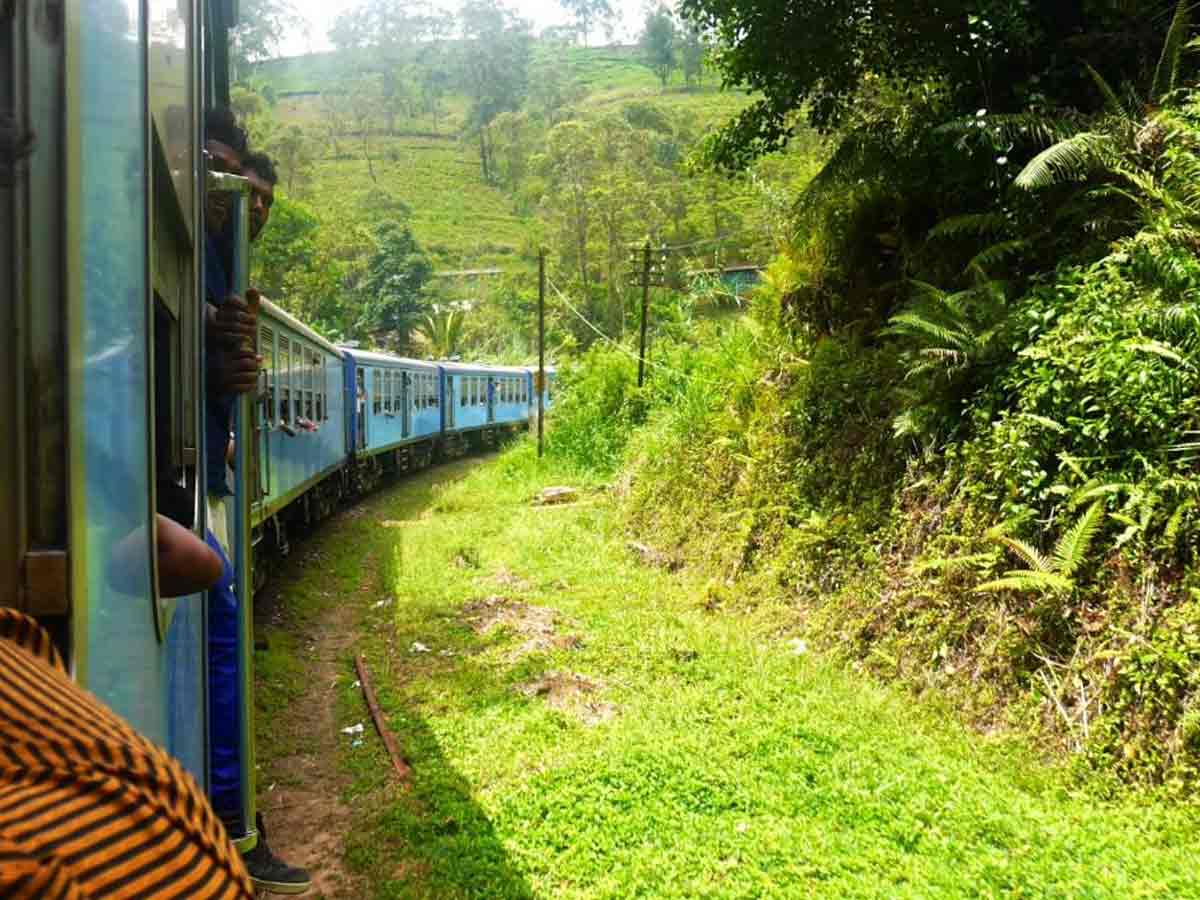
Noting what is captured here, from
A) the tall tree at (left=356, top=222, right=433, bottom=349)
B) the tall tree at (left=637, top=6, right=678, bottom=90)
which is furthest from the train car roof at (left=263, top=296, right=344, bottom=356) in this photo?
the tall tree at (left=637, top=6, right=678, bottom=90)

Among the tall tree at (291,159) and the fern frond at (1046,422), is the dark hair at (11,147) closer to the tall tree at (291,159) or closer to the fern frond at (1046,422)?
the fern frond at (1046,422)

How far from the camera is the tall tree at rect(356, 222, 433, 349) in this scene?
44438 mm

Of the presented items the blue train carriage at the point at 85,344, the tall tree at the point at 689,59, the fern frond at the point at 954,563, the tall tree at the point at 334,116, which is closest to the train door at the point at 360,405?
the fern frond at the point at 954,563

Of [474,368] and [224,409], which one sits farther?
[474,368]

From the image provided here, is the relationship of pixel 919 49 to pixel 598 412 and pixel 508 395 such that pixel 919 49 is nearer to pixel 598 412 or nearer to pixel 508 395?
pixel 598 412

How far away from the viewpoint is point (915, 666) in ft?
18.7

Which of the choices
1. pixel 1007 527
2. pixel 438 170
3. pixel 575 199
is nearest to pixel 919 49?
pixel 1007 527

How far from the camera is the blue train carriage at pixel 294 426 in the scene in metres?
8.37

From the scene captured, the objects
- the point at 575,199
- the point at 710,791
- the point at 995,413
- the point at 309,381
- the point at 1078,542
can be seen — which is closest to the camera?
the point at 710,791

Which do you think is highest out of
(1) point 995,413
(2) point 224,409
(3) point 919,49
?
(3) point 919,49

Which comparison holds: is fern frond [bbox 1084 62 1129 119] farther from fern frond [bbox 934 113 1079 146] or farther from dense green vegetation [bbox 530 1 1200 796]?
fern frond [bbox 934 113 1079 146]

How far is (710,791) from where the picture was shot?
4477 mm

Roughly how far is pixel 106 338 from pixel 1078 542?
A: 4.79 m

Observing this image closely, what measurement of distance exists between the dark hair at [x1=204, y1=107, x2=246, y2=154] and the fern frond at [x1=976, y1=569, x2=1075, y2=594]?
4.20 m
